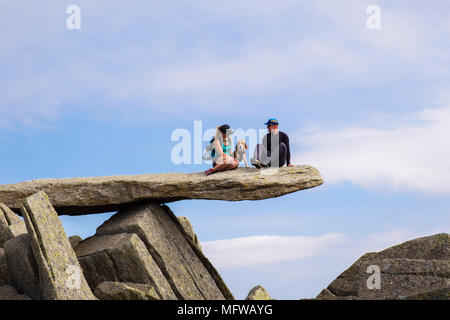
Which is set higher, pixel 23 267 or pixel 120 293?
pixel 23 267

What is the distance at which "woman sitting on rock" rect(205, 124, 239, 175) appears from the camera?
16812 mm

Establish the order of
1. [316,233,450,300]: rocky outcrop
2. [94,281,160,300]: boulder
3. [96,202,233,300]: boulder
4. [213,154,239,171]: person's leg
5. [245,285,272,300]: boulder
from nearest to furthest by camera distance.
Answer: [245,285,272,300]: boulder
[94,281,160,300]: boulder
[316,233,450,300]: rocky outcrop
[96,202,233,300]: boulder
[213,154,239,171]: person's leg

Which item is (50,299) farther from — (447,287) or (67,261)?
(447,287)

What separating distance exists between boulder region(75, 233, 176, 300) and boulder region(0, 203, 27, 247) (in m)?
1.83

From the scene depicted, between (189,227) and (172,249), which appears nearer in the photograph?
(172,249)

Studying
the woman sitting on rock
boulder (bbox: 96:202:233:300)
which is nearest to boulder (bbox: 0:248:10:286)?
boulder (bbox: 96:202:233:300)

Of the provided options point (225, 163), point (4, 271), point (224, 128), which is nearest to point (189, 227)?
point (225, 163)

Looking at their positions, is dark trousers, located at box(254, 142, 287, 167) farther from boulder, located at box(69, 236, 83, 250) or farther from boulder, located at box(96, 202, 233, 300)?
boulder, located at box(69, 236, 83, 250)

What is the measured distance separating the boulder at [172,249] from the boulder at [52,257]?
2499 mm

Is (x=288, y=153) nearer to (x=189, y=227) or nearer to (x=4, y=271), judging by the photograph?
(x=189, y=227)

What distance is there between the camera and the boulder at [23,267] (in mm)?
13273

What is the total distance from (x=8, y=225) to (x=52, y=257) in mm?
3443

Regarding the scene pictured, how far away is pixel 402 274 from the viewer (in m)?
14.8
